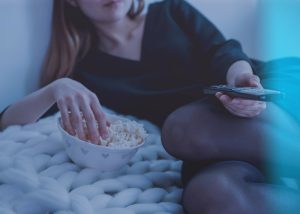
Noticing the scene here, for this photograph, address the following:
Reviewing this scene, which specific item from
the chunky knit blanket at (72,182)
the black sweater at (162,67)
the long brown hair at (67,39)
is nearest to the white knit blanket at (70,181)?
→ the chunky knit blanket at (72,182)

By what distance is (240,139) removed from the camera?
69cm

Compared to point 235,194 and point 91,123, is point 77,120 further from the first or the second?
point 235,194

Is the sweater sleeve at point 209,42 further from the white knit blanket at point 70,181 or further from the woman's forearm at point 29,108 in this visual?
the woman's forearm at point 29,108

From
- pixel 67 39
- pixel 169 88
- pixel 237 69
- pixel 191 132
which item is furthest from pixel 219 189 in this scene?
pixel 67 39

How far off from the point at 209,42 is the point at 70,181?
0.56 metres

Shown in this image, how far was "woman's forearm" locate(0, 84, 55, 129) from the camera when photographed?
88 centimetres

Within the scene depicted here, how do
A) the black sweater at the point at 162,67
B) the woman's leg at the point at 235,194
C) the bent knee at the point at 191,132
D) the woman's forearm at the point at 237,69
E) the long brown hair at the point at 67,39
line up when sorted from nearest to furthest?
the woman's leg at the point at 235,194, the bent knee at the point at 191,132, the woman's forearm at the point at 237,69, the black sweater at the point at 162,67, the long brown hair at the point at 67,39

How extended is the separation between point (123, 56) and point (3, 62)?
31cm

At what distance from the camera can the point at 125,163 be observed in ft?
2.48

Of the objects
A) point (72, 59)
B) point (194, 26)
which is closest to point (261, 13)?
point (194, 26)

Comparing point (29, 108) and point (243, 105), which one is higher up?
point (243, 105)

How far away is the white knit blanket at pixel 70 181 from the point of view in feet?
2.06

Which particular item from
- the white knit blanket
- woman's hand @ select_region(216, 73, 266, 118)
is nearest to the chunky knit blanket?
the white knit blanket

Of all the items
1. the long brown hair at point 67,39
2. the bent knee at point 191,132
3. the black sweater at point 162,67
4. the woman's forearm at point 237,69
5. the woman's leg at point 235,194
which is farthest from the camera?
the long brown hair at point 67,39
